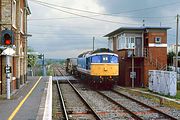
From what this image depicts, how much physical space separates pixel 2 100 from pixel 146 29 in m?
24.3

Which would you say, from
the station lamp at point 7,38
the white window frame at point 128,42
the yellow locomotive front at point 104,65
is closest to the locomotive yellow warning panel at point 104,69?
the yellow locomotive front at point 104,65

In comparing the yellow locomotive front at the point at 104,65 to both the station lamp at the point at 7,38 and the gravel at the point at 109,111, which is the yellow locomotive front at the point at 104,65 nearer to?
the gravel at the point at 109,111

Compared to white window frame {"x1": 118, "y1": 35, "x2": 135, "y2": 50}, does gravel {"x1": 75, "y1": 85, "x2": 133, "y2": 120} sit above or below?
below

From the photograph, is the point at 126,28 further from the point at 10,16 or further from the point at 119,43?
the point at 10,16

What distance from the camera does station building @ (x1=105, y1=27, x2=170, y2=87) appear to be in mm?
37469

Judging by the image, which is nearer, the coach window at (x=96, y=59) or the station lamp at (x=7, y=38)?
the station lamp at (x=7, y=38)

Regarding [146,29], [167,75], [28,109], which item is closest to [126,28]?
[146,29]

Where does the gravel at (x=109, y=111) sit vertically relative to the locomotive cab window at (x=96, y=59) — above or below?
below

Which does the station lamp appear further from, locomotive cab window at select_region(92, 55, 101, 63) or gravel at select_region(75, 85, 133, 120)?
locomotive cab window at select_region(92, 55, 101, 63)

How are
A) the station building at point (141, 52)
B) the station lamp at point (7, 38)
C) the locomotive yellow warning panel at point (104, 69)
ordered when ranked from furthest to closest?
1. the station building at point (141, 52)
2. the locomotive yellow warning panel at point (104, 69)
3. the station lamp at point (7, 38)

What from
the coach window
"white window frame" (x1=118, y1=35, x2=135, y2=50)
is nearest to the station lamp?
the coach window

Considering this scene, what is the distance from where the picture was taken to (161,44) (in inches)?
1502

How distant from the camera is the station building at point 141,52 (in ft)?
123

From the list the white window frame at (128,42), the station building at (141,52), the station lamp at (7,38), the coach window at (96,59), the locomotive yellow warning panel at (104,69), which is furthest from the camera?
the white window frame at (128,42)
